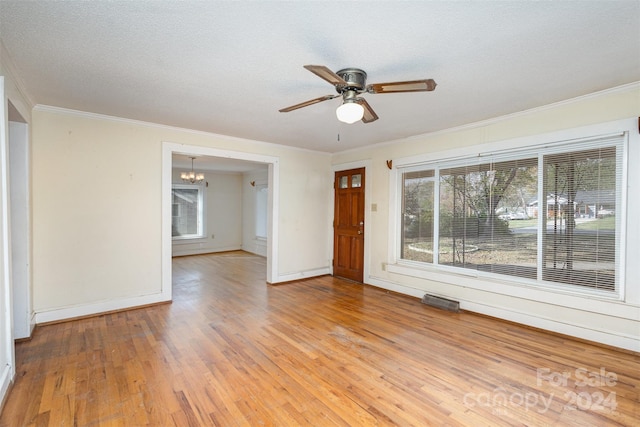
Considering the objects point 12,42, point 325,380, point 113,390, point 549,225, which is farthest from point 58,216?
point 549,225

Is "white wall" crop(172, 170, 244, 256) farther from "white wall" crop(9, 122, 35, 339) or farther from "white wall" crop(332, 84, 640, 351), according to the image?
"white wall" crop(332, 84, 640, 351)

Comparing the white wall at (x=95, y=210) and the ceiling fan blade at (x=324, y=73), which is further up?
the ceiling fan blade at (x=324, y=73)

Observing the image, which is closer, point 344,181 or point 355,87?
point 355,87

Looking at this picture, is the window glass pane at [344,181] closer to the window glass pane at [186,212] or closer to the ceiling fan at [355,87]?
the ceiling fan at [355,87]

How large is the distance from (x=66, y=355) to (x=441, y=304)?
4.20 meters

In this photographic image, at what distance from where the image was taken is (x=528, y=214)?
138 inches

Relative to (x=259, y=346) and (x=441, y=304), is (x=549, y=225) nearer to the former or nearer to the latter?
(x=441, y=304)

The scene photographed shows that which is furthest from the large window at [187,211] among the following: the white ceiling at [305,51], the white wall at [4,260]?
the white wall at [4,260]

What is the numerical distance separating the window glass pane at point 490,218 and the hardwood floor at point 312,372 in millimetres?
762

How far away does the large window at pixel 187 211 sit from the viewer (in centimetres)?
845

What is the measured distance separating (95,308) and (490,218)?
5.12 m

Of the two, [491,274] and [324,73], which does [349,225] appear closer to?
[491,274]

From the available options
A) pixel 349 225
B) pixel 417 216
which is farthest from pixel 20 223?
pixel 417 216

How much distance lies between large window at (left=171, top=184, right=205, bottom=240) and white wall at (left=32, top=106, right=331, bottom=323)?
15.1 ft
